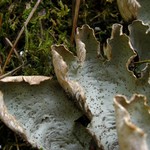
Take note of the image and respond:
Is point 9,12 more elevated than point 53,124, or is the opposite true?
point 9,12

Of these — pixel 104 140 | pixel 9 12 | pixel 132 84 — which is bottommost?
pixel 104 140

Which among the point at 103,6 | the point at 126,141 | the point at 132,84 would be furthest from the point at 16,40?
the point at 126,141

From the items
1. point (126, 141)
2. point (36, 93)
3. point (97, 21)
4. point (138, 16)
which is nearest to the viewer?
point (126, 141)

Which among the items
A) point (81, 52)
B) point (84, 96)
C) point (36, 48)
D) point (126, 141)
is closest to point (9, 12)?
point (36, 48)

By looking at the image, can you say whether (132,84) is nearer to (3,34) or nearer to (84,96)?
Answer: (84,96)

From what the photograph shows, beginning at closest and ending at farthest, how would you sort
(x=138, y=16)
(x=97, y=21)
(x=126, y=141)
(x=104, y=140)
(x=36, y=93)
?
(x=126, y=141)
(x=104, y=140)
(x=36, y=93)
(x=138, y=16)
(x=97, y=21)

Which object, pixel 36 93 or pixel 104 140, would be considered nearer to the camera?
pixel 104 140
